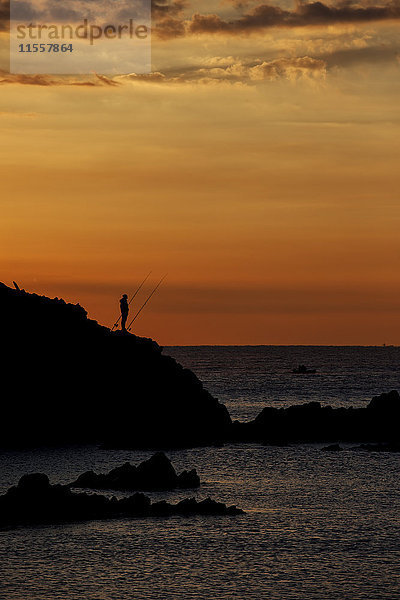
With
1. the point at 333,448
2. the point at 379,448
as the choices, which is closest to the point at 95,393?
the point at 333,448

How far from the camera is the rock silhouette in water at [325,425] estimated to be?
6031 cm

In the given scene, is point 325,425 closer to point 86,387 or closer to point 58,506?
point 86,387

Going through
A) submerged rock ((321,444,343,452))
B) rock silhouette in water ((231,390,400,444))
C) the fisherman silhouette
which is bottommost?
submerged rock ((321,444,343,452))

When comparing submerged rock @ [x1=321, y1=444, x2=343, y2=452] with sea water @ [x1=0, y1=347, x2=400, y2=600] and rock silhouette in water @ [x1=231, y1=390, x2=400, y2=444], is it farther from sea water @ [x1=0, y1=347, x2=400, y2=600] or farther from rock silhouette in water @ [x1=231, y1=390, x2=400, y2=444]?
sea water @ [x1=0, y1=347, x2=400, y2=600]

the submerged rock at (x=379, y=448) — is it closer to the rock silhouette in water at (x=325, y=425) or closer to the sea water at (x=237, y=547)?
the rock silhouette in water at (x=325, y=425)

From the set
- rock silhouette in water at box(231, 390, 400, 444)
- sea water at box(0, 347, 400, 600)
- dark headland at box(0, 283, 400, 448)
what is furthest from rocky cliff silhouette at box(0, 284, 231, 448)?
sea water at box(0, 347, 400, 600)

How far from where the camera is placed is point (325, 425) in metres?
62.2

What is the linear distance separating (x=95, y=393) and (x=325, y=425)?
15.7 m

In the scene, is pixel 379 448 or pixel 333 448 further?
pixel 379 448

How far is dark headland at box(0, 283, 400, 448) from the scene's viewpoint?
56.1m

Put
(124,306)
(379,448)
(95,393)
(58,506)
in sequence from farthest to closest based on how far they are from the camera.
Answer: (95,393) < (379,448) < (124,306) < (58,506)

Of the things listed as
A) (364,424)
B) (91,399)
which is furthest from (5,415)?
(364,424)

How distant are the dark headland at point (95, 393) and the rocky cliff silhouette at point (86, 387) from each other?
61 millimetres

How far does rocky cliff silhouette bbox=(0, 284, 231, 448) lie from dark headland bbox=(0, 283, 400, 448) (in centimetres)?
6
